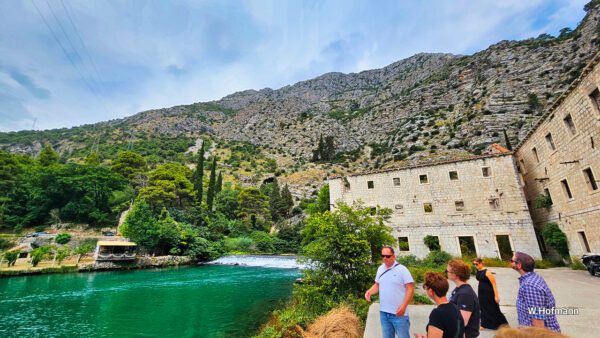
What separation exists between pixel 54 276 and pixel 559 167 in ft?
131

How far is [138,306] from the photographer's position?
1309 cm

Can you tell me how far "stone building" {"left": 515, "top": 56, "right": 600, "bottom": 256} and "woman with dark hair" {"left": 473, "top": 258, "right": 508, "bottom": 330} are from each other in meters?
12.8

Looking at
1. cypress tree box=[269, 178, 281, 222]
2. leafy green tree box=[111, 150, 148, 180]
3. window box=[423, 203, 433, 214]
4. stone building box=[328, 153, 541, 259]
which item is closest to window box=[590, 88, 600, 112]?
stone building box=[328, 153, 541, 259]

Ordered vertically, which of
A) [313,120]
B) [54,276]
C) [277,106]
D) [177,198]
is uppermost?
[277,106]

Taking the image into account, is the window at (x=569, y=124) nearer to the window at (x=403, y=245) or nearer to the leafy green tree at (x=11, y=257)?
the window at (x=403, y=245)

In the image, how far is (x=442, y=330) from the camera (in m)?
2.73

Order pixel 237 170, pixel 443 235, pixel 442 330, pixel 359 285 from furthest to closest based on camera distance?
pixel 237 170
pixel 443 235
pixel 359 285
pixel 442 330

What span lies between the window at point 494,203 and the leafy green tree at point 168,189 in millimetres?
41667

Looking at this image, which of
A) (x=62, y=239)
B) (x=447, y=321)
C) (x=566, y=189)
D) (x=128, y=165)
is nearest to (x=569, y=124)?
(x=566, y=189)

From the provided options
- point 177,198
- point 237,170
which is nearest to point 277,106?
point 237,170

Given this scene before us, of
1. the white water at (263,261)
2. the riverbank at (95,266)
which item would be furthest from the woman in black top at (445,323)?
the riverbank at (95,266)

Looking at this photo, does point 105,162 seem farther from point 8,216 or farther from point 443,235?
point 443,235

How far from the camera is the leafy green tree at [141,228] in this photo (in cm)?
3048

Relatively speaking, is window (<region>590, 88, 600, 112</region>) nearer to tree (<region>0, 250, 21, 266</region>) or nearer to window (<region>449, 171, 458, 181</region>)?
window (<region>449, 171, 458, 181</region>)
